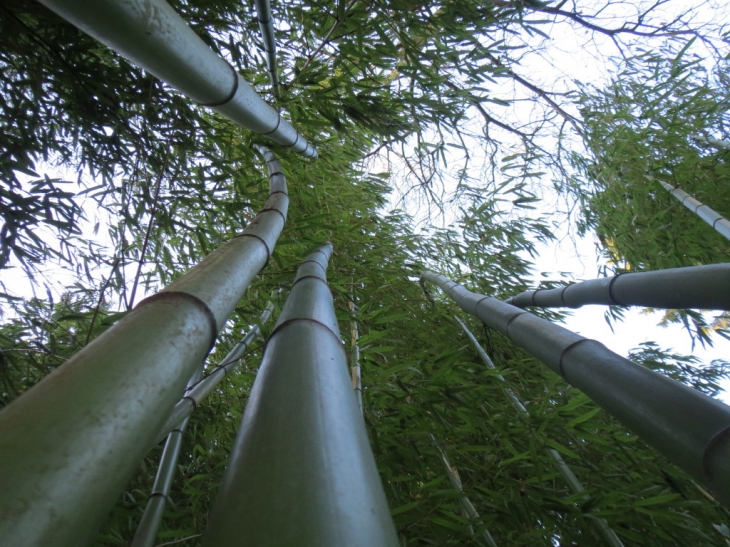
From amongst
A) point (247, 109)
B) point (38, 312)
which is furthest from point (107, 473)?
point (38, 312)

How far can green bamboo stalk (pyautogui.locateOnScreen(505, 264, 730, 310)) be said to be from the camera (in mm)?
1316

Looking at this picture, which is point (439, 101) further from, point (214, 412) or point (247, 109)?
point (214, 412)

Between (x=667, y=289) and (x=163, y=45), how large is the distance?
160 centimetres

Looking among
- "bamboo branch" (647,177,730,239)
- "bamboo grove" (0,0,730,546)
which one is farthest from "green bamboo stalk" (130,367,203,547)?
"bamboo branch" (647,177,730,239)

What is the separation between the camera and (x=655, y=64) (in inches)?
144

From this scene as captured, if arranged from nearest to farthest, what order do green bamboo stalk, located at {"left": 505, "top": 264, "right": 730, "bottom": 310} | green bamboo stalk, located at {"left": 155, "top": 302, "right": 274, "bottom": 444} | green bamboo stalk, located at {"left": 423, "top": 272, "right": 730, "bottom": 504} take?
green bamboo stalk, located at {"left": 423, "top": 272, "right": 730, "bottom": 504} < green bamboo stalk, located at {"left": 505, "top": 264, "right": 730, "bottom": 310} < green bamboo stalk, located at {"left": 155, "top": 302, "right": 274, "bottom": 444}

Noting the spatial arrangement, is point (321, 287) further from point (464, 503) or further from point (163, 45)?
point (464, 503)

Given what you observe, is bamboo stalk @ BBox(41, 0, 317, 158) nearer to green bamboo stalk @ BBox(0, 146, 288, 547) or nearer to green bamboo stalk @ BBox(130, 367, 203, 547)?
green bamboo stalk @ BBox(0, 146, 288, 547)

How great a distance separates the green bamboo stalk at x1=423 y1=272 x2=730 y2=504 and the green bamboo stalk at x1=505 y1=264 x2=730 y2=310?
12.7 inches

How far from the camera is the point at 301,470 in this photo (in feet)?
1.86

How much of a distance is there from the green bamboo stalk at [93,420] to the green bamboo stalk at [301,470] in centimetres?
13

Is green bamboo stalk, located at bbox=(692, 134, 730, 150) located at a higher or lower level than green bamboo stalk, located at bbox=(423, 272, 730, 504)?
higher

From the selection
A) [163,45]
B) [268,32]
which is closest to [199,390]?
[163,45]

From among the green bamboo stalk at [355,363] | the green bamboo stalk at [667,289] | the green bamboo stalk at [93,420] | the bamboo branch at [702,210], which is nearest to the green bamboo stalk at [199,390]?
the green bamboo stalk at [355,363]
